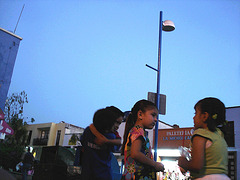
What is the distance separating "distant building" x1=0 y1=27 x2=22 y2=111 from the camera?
14409 millimetres

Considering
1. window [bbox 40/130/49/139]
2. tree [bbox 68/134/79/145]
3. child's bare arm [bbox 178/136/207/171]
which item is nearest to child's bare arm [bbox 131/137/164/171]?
child's bare arm [bbox 178/136/207/171]

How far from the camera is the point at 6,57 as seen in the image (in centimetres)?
1516

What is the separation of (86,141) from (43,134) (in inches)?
1739

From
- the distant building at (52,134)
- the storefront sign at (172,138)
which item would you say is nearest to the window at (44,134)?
the distant building at (52,134)

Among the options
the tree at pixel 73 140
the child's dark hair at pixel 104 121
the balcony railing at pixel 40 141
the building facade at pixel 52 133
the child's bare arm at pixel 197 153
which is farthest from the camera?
the balcony railing at pixel 40 141

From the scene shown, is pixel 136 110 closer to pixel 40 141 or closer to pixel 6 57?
pixel 6 57

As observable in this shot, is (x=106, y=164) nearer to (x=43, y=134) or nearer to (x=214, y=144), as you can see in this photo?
(x=214, y=144)

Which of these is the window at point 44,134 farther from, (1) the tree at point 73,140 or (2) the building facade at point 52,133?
(1) the tree at point 73,140

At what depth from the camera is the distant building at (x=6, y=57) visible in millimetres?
14409

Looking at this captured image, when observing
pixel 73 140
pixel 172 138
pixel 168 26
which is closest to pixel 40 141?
pixel 73 140

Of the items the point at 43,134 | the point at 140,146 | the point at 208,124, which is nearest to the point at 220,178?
the point at 208,124

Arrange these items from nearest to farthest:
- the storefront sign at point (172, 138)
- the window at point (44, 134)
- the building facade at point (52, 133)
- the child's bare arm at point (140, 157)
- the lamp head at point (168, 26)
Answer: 1. the child's bare arm at point (140, 157)
2. the lamp head at point (168, 26)
3. the storefront sign at point (172, 138)
4. the building facade at point (52, 133)
5. the window at point (44, 134)

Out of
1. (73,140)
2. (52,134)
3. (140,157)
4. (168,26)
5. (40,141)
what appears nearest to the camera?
(140,157)

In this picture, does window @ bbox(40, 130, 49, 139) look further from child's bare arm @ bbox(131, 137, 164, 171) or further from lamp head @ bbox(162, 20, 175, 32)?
child's bare arm @ bbox(131, 137, 164, 171)
